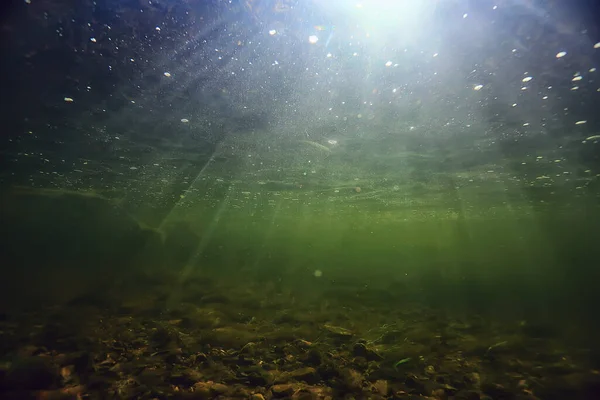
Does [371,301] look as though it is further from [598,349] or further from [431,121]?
[431,121]

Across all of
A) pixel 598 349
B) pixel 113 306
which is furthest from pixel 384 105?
pixel 113 306

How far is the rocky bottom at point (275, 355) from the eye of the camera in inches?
213

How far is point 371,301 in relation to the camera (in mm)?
13242

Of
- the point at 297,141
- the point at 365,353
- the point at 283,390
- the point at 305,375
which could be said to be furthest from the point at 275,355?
the point at 297,141

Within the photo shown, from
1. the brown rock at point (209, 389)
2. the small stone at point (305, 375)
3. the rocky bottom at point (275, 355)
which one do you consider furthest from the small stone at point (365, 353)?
the brown rock at point (209, 389)

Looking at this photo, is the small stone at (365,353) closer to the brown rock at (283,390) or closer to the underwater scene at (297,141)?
the underwater scene at (297,141)

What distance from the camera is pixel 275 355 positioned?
6852 millimetres

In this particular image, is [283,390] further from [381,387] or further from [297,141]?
[297,141]

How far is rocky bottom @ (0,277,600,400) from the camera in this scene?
17.7ft

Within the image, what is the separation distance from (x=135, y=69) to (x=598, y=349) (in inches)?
529

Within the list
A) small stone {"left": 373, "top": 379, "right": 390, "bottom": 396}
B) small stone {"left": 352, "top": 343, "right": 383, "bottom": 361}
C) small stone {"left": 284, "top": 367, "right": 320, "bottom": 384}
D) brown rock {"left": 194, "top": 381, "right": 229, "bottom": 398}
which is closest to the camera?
brown rock {"left": 194, "top": 381, "right": 229, "bottom": 398}

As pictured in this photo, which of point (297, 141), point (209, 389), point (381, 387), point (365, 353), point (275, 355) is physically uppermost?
point (297, 141)

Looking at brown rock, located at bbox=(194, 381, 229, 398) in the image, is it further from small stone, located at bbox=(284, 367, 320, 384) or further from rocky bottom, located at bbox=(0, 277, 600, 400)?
small stone, located at bbox=(284, 367, 320, 384)

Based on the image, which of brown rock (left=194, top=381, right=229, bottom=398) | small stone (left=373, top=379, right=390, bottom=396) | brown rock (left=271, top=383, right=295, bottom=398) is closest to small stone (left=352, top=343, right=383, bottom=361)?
small stone (left=373, top=379, right=390, bottom=396)
